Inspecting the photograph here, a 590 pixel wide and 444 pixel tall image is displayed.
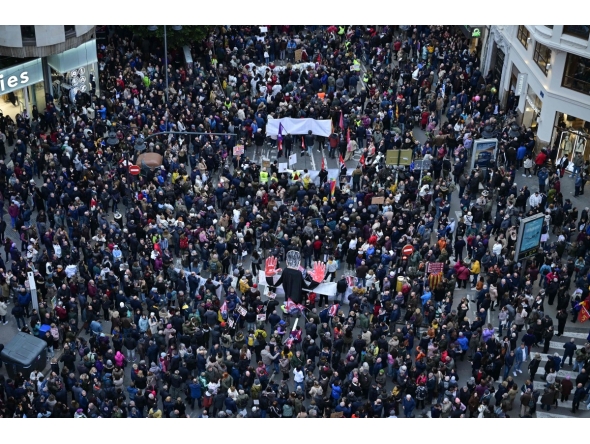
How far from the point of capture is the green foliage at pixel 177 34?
169ft

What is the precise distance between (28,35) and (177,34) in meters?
8.78

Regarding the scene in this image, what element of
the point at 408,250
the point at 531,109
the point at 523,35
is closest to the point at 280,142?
the point at 408,250

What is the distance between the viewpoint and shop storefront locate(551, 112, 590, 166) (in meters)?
43.5

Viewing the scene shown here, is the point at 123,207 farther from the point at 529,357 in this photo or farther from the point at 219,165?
the point at 529,357

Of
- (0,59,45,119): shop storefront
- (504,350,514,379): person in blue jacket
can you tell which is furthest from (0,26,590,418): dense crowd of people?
(0,59,45,119): shop storefront

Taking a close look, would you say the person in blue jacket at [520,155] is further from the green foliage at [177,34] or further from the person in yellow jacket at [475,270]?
the green foliage at [177,34]

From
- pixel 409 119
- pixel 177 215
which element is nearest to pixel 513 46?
pixel 409 119

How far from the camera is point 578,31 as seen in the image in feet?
136

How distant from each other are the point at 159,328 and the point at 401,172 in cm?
1362

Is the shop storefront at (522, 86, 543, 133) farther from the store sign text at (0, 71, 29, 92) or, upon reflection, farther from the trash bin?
the trash bin

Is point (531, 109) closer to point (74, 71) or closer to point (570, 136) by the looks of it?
point (570, 136)

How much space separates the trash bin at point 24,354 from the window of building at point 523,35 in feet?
92.2

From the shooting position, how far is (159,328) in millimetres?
30953

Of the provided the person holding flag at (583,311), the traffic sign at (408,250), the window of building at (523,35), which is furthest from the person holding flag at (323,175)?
the window of building at (523,35)
